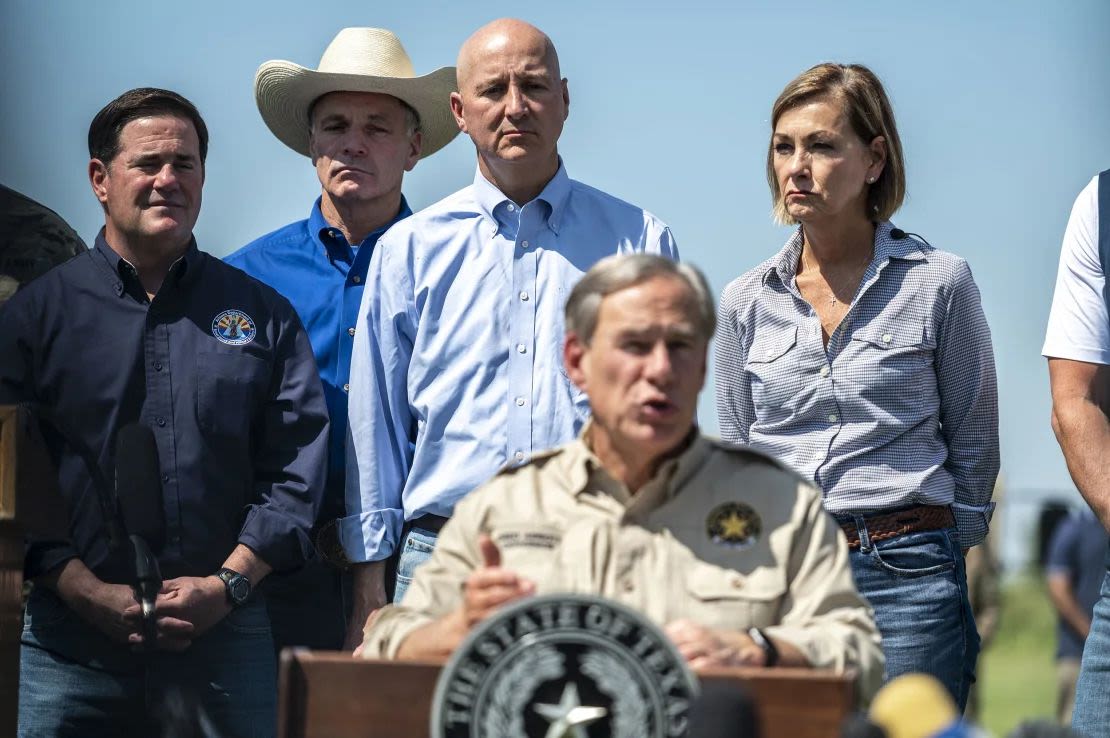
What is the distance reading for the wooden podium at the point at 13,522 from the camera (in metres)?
4.29

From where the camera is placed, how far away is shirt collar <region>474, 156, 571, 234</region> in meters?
5.12

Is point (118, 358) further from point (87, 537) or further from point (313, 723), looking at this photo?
point (313, 723)

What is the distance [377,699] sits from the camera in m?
3.24

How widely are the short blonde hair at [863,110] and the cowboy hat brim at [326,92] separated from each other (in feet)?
4.31

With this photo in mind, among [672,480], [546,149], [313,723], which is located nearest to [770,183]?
[546,149]

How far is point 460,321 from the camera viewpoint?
5016mm

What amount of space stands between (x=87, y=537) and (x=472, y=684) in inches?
78.3

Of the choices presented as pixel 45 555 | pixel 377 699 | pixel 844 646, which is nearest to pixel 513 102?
pixel 45 555

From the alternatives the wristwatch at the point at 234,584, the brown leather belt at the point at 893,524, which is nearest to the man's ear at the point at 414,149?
the wristwatch at the point at 234,584

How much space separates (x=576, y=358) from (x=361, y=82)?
2280mm

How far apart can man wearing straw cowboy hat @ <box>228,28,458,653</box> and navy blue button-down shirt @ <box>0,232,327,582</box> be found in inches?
8.7

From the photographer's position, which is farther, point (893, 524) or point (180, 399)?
point (180, 399)

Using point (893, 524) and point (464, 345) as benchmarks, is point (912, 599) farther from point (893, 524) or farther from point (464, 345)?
point (464, 345)

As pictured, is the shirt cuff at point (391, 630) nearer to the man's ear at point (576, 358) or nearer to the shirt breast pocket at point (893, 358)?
the man's ear at point (576, 358)
